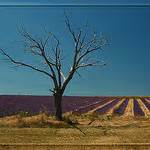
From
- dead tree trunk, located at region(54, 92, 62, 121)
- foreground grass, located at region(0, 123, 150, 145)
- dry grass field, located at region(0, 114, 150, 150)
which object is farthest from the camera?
dead tree trunk, located at region(54, 92, 62, 121)

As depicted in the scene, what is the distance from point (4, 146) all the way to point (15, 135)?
3.24m

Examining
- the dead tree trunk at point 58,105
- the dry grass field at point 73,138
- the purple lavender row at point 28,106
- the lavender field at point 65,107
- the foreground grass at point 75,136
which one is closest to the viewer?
the dry grass field at point 73,138

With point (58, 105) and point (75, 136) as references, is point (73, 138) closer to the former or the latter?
point (75, 136)

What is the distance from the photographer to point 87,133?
46.2 ft

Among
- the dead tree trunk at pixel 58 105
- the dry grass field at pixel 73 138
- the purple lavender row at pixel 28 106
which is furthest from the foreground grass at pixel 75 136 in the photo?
the purple lavender row at pixel 28 106

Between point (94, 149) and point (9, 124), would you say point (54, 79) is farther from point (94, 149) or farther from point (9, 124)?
point (94, 149)

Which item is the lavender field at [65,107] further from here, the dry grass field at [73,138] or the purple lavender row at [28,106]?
the dry grass field at [73,138]

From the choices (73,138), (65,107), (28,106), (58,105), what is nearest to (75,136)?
(73,138)

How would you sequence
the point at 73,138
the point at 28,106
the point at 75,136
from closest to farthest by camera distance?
the point at 73,138 < the point at 75,136 < the point at 28,106

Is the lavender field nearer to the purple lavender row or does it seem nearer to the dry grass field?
the purple lavender row

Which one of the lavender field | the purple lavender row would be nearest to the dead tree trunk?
the lavender field

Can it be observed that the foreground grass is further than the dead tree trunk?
No

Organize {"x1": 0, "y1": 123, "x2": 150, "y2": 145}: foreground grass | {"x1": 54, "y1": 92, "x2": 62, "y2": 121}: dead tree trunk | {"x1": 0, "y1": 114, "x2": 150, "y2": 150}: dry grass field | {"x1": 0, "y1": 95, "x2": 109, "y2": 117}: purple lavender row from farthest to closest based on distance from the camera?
{"x1": 0, "y1": 95, "x2": 109, "y2": 117}: purple lavender row → {"x1": 54, "y1": 92, "x2": 62, "y2": 121}: dead tree trunk → {"x1": 0, "y1": 123, "x2": 150, "y2": 145}: foreground grass → {"x1": 0, "y1": 114, "x2": 150, "y2": 150}: dry grass field

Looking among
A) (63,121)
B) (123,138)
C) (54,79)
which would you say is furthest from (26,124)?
(123,138)
